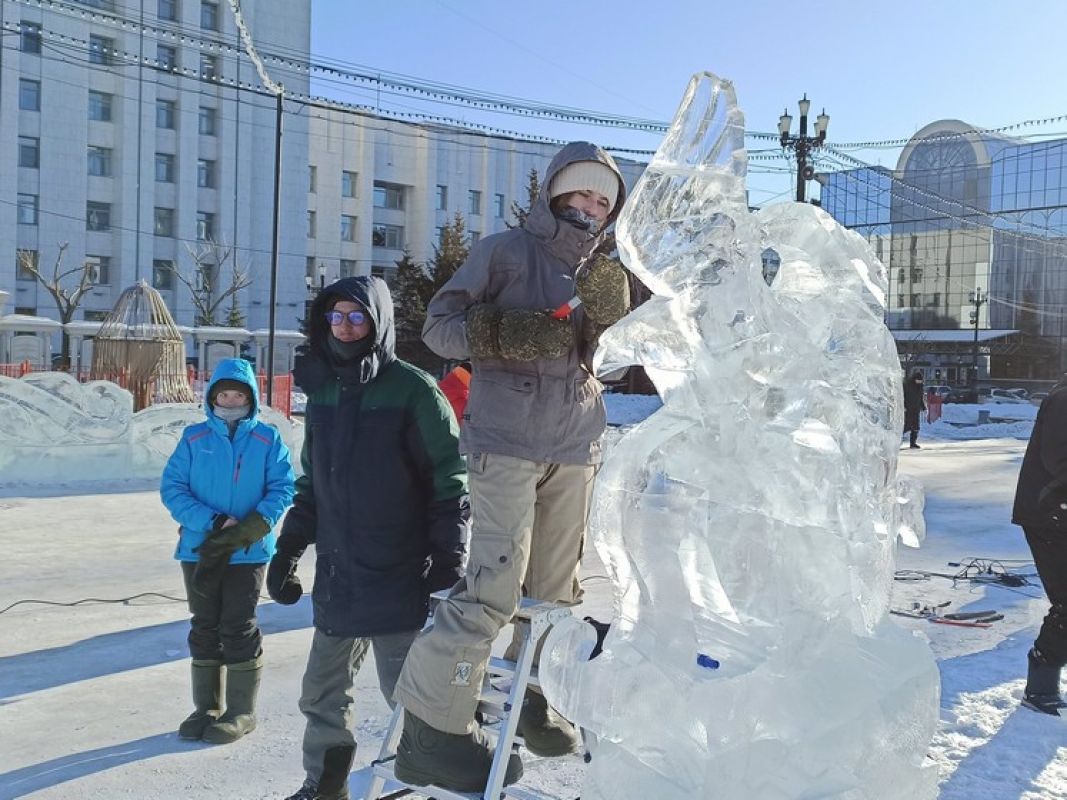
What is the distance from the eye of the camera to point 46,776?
3.42 meters

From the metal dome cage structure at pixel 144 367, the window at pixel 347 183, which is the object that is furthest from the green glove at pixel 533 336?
the window at pixel 347 183

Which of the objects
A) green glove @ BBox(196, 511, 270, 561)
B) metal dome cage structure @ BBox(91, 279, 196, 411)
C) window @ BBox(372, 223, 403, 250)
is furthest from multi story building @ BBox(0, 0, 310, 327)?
green glove @ BBox(196, 511, 270, 561)

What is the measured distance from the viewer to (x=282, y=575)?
3340mm

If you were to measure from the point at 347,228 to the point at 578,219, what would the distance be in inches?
1996

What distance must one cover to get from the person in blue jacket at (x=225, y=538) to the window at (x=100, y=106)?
43718mm

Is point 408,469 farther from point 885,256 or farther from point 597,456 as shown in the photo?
point 885,256

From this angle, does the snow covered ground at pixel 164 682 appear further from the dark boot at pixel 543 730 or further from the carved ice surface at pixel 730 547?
the dark boot at pixel 543 730

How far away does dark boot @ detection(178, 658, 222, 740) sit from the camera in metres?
3.79

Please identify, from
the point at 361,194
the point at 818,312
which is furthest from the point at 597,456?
the point at 361,194

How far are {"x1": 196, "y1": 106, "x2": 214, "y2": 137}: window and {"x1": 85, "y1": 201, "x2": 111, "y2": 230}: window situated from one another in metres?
5.76

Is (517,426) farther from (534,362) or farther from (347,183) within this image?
(347,183)

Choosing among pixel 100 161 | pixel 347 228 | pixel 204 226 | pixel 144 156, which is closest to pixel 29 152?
pixel 100 161

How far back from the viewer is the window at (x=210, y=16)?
43.8m

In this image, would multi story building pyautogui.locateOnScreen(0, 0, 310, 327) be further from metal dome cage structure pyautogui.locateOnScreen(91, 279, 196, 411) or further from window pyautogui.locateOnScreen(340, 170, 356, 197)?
metal dome cage structure pyautogui.locateOnScreen(91, 279, 196, 411)
